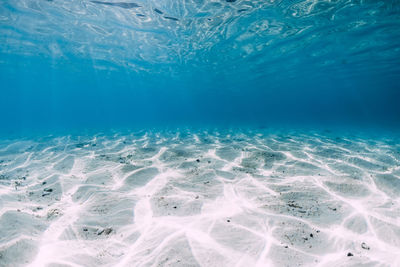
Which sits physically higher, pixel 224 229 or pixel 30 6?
pixel 30 6

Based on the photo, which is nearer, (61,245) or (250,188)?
(61,245)

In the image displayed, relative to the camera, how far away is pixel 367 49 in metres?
19.9

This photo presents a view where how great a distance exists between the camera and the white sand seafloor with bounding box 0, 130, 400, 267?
2.39 m

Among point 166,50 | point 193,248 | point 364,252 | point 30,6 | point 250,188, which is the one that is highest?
point 30,6

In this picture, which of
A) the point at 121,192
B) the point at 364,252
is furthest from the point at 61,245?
the point at 364,252

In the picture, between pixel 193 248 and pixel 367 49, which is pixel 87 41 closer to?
pixel 193 248

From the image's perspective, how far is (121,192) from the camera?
166 inches

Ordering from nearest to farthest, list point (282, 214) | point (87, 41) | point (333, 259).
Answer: point (333, 259)
point (282, 214)
point (87, 41)

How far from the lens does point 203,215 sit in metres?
3.25

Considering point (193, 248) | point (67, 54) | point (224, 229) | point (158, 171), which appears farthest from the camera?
point (67, 54)

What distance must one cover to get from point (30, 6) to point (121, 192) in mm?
15060

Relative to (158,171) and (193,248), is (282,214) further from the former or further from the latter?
(158,171)

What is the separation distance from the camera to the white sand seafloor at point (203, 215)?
239 cm

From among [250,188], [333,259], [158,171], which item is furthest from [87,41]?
[333,259]
